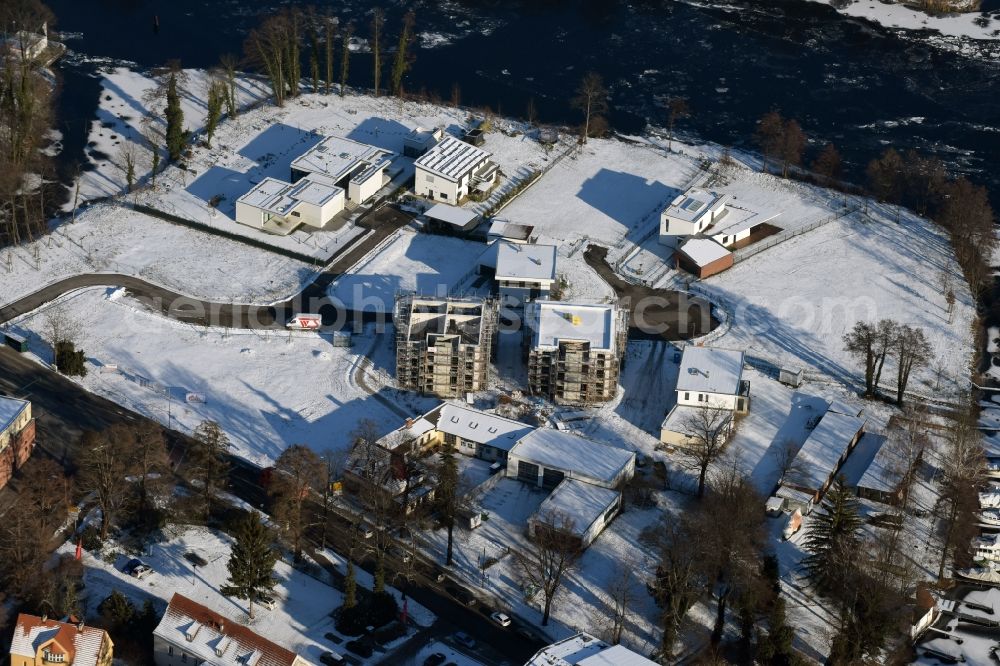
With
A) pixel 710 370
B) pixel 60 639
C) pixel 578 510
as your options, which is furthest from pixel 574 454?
pixel 60 639

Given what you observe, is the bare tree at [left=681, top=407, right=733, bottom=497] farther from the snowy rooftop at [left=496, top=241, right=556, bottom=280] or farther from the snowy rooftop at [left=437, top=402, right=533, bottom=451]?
the snowy rooftop at [left=496, top=241, right=556, bottom=280]

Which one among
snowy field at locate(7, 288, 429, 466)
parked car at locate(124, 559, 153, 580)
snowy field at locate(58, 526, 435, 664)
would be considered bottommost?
snowy field at locate(58, 526, 435, 664)

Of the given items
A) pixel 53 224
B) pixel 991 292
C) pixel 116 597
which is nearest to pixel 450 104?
pixel 53 224

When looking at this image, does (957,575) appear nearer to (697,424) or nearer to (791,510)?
(791,510)

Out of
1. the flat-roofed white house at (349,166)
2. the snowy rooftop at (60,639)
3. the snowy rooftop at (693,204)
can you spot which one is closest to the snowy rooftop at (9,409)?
the snowy rooftop at (60,639)

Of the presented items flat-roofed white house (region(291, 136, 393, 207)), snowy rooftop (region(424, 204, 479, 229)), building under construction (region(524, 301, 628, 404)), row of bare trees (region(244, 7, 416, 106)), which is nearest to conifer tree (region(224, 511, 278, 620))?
building under construction (region(524, 301, 628, 404))

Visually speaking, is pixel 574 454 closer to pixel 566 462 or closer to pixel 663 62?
pixel 566 462
